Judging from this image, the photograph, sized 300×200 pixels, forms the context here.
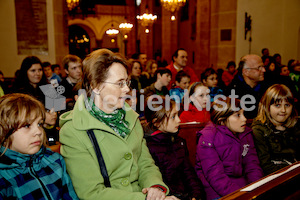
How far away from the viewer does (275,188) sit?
1269 mm

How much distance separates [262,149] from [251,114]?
1.16 metres

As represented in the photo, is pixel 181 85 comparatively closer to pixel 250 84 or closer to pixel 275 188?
pixel 250 84

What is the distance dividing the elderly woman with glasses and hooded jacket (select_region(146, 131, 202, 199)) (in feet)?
1.19

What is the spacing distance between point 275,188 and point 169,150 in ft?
4.08

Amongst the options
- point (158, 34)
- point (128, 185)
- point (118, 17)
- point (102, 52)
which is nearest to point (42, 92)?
point (102, 52)

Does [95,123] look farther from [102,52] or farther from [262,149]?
[262,149]

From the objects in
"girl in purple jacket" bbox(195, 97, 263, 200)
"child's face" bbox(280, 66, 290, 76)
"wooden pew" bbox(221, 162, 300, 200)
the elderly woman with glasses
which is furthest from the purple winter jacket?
"child's face" bbox(280, 66, 290, 76)

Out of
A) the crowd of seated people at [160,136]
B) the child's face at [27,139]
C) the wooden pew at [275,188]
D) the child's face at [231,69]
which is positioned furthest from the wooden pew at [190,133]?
the child's face at [231,69]

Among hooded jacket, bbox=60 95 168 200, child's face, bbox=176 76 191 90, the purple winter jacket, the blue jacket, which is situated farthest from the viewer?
child's face, bbox=176 76 191 90

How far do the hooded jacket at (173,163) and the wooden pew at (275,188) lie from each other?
1.02m

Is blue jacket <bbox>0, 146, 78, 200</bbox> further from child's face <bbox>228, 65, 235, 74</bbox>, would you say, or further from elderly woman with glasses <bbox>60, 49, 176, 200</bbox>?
child's face <bbox>228, 65, 235, 74</bbox>

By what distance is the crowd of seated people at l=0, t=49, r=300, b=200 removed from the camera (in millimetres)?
1663

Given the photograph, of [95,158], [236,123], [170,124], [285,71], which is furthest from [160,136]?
[285,71]

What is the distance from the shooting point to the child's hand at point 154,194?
1659mm
